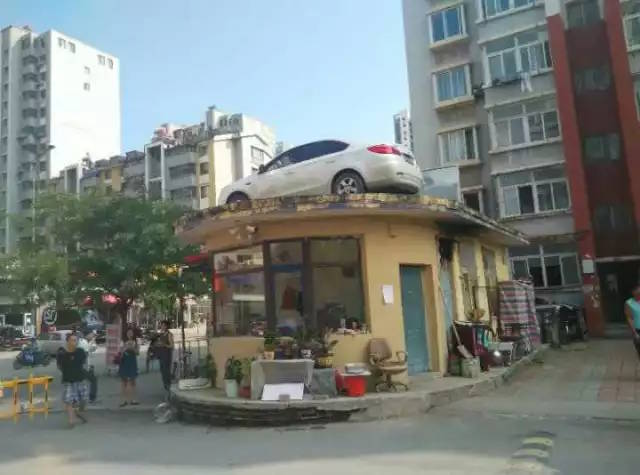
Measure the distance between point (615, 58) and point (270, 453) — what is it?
72.1 ft

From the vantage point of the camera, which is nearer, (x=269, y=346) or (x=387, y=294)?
(x=269, y=346)

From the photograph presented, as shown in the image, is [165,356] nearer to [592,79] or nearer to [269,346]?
[269,346]

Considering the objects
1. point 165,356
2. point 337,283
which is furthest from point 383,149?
point 165,356

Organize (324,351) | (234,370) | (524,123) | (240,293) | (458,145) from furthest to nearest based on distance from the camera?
1. (458,145)
2. (524,123)
3. (240,293)
4. (234,370)
5. (324,351)

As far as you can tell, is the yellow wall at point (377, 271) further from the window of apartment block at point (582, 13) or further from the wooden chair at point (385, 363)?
the window of apartment block at point (582, 13)

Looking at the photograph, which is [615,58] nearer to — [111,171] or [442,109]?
[442,109]

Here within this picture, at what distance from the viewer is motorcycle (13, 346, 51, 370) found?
831 inches

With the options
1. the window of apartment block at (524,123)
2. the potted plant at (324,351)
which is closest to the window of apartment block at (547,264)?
the window of apartment block at (524,123)

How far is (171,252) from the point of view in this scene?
16.2 meters

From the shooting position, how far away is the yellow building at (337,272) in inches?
381

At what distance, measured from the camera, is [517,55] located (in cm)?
2473

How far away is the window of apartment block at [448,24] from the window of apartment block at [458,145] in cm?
478

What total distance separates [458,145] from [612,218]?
7642 mm

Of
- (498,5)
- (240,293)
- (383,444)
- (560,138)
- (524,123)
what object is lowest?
(383,444)
